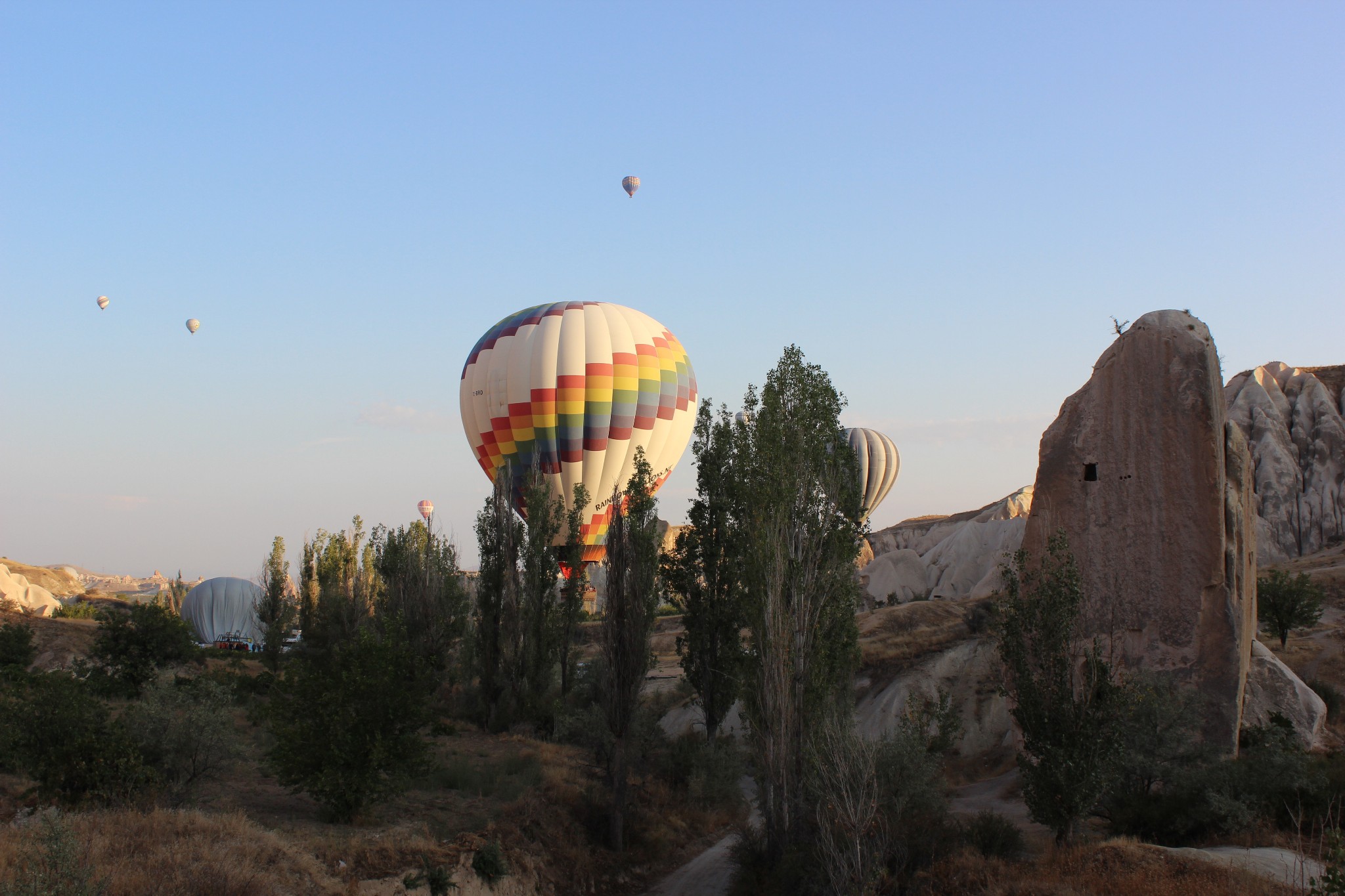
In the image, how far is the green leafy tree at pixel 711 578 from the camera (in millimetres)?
21781

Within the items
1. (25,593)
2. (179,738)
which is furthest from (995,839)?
(25,593)

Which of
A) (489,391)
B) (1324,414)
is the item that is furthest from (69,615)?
(1324,414)

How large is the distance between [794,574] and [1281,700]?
Answer: 8792 mm

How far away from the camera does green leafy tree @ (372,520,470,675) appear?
3002 centimetres

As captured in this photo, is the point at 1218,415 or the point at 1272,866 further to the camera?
the point at 1218,415

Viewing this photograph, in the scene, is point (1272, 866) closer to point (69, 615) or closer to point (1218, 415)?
point (1218, 415)

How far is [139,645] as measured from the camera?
25.2 metres

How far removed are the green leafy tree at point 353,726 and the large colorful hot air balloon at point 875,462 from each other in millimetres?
51529

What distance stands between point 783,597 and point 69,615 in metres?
51.1

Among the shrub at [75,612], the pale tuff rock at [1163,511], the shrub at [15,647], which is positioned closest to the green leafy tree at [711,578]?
the pale tuff rock at [1163,511]

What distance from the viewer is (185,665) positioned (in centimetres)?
2714

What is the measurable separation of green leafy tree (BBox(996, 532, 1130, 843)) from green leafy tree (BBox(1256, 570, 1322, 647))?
12.8 meters

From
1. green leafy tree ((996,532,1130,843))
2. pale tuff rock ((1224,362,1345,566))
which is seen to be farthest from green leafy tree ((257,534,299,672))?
pale tuff rock ((1224,362,1345,566))

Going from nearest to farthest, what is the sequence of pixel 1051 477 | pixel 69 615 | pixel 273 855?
pixel 273 855 < pixel 1051 477 < pixel 69 615
